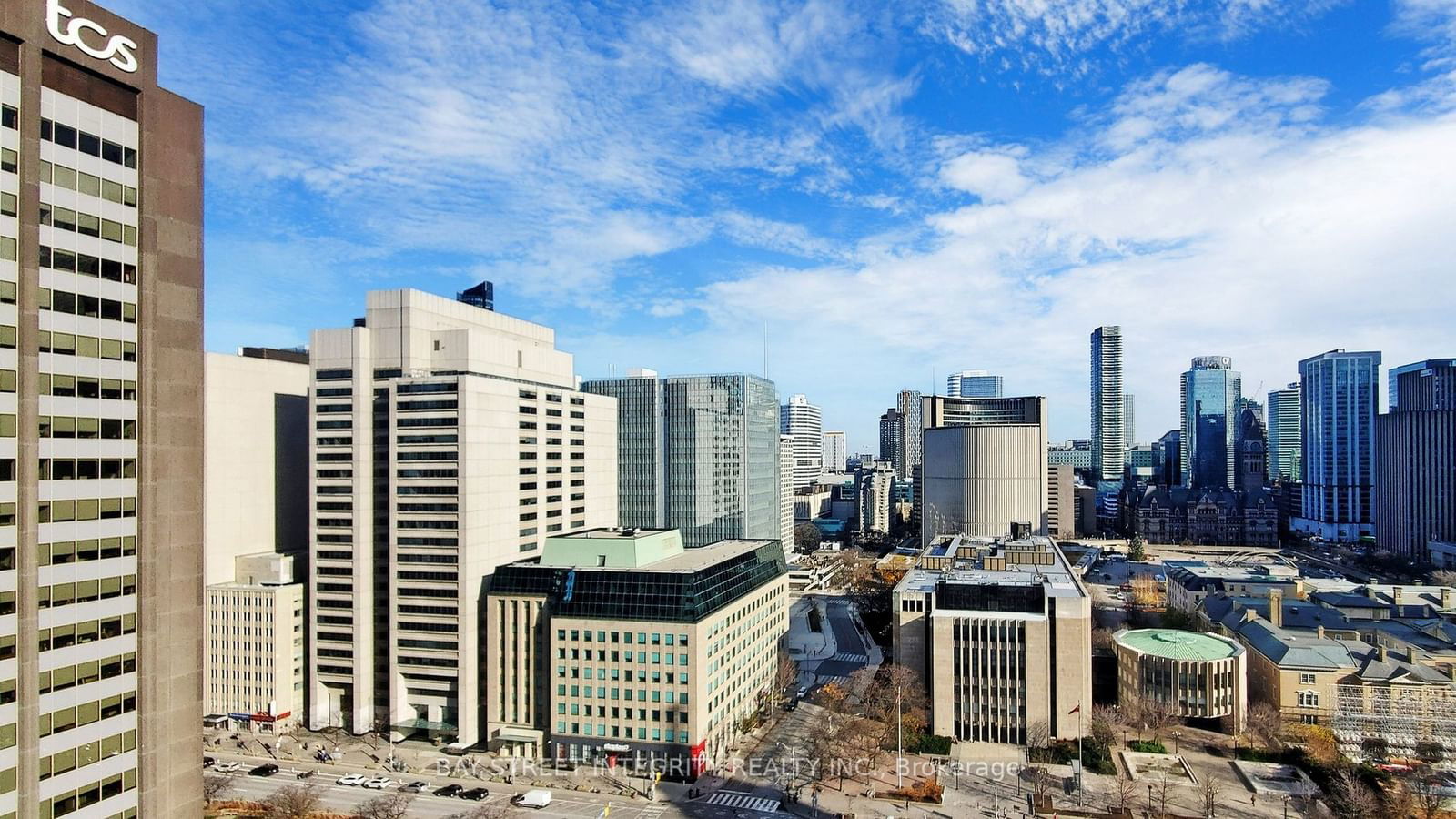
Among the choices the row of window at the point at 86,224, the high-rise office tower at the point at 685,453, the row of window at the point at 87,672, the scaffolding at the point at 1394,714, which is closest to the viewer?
the row of window at the point at 86,224

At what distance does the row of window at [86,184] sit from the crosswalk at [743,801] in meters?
59.6

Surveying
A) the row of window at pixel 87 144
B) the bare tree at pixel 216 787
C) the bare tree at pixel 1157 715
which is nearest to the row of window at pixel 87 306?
the row of window at pixel 87 144

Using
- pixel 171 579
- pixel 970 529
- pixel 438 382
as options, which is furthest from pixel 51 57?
pixel 970 529

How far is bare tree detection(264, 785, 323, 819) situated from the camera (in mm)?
65312

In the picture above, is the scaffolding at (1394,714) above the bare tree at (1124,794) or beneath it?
above

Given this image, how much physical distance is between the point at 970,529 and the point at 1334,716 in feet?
350

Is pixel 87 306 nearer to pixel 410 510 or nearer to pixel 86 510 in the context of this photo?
pixel 86 510

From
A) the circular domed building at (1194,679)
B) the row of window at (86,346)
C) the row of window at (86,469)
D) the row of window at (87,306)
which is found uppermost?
the row of window at (87,306)

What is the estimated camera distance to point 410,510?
8806 centimetres

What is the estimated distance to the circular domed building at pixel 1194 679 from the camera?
8706 cm

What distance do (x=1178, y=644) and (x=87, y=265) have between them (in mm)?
96636

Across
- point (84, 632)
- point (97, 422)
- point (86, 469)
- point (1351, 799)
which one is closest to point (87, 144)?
point (97, 422)

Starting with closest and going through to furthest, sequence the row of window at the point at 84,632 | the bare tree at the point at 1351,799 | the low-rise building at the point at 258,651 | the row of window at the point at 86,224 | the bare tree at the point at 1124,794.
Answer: the row of window at the point at 86,224 → the row of window at the point at 84,632 → the bare tree at the point at 1351,799 → the bare tree at the point at 1124,794 → the low-rise building at the point at 258,651

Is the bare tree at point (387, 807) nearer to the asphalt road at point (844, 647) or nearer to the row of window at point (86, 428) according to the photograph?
the row of window at point (86, 428)
